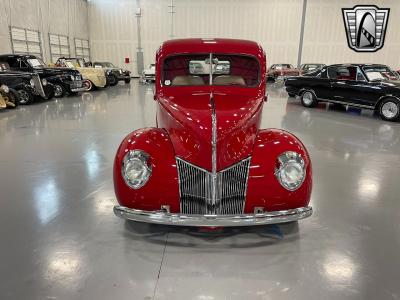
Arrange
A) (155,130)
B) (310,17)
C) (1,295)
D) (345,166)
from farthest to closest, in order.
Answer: (310,17) < (345,166) < (155,130) < (1,295)

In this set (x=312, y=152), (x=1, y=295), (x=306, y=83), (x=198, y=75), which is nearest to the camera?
(x=1, y=295)

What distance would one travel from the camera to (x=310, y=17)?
77.3ft

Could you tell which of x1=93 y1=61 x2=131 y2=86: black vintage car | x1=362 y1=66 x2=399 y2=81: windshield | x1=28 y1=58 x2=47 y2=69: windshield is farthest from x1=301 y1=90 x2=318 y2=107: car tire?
x1=93 y1=61 x2=131 y2=86: black vintage car

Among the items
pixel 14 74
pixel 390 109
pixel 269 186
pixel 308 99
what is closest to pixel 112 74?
pixel 14 74

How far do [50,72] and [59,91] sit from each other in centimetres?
96

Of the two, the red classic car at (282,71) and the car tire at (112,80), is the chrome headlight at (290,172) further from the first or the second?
the red classic car at (282,71)

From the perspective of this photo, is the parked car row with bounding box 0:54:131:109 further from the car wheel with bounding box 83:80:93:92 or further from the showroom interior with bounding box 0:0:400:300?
the showroom interior with bounding box 0:0:400:300

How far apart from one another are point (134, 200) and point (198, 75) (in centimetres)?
183

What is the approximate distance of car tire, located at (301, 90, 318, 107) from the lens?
392 inches

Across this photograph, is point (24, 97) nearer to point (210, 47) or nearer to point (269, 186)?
point (210, 47)

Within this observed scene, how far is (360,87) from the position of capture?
27.0 ft

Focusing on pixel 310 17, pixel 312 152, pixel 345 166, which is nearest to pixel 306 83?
Result: pixel 312 152

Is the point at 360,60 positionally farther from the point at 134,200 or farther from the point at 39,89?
the point at 134,200

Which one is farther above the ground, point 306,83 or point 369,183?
point 306,83
